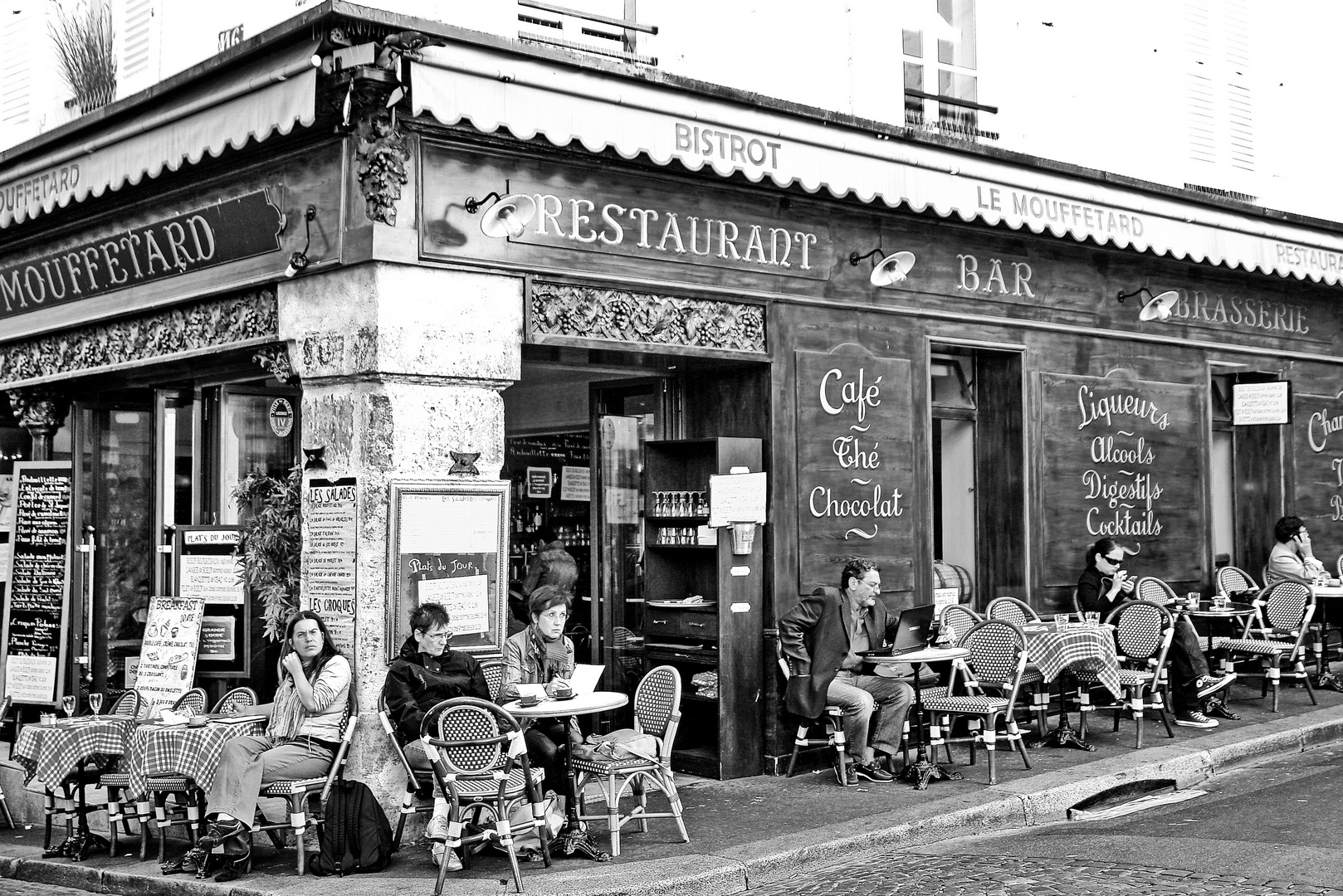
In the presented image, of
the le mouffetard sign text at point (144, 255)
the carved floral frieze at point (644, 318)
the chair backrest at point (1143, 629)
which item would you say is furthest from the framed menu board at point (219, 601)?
the chair backrest at point (1143, 629)

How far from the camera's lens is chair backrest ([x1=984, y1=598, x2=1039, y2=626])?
1061 centimetres

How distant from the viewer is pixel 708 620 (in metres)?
9.50

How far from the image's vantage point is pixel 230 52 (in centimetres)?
794

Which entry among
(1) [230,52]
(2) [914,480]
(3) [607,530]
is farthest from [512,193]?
(2) [914,480]

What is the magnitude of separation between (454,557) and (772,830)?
2.30m

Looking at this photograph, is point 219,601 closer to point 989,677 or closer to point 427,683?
point 427,683

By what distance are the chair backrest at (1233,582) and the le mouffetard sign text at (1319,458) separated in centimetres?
165

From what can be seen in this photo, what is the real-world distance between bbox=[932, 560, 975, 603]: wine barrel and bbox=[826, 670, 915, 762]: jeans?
81.9 inches

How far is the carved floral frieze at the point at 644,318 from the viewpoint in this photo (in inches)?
339

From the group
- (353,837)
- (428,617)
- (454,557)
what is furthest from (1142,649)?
(353,837)

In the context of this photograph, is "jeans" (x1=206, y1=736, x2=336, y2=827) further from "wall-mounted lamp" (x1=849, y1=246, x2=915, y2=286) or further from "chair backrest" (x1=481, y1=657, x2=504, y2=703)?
"wall-mounted lamp" (x1=849, y1=246, x2=915, y2=286)

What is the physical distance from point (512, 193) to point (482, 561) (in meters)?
2.15

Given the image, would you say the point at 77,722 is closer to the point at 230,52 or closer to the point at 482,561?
the point at 482,561

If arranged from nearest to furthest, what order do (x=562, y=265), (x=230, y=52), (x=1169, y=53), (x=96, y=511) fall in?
1. (x=230, y=52)
2. (x=562, y=265)
3. (x=96, y=511)
4. (x=1169, y=53)
